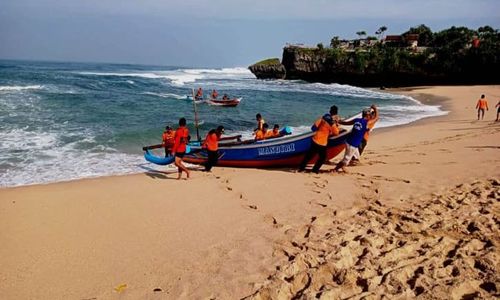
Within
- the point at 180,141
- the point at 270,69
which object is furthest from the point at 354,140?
the point at 270,69

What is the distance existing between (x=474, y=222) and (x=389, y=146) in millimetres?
7688

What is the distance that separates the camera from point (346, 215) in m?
6.27

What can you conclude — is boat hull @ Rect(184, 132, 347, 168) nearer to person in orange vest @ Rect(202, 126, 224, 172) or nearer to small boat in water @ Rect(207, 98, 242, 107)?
person in orange vest @ Rect(202, 126, 224, 172)

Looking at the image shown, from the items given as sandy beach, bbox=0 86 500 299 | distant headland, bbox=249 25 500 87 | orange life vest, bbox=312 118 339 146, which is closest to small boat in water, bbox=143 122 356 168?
orange life vest, bbox=312 118 339 146

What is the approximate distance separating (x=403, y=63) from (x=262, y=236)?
50354 mm

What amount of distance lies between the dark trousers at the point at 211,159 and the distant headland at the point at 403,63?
45.5 meters

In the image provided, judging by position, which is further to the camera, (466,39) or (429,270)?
(466,39)

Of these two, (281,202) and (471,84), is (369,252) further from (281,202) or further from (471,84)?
(471,84)

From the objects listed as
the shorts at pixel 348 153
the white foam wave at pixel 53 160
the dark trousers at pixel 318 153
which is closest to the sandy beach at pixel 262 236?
the shorts at pixel 348 153

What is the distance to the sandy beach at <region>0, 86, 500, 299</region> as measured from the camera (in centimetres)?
425

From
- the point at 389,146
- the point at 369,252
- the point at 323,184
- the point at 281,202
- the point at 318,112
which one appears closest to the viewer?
the point at 369,252

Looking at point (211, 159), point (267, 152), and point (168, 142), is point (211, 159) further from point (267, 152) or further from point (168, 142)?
point (168, 142)

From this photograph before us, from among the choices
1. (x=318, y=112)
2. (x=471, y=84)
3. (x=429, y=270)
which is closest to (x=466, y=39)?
(x=471, y=84)

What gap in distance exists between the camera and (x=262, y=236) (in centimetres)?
561
